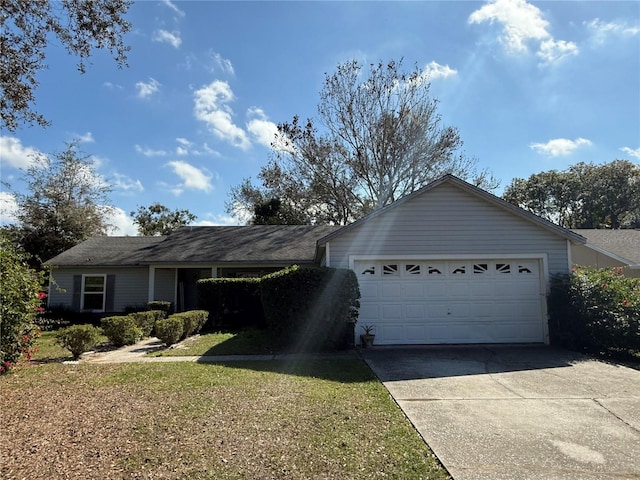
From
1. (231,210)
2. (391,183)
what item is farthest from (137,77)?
(231,210)

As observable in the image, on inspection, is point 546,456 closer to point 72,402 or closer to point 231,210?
point 72,402

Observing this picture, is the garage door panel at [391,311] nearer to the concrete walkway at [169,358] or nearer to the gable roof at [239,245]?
the concrete walkway at [169,358]

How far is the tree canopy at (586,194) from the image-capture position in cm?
3462

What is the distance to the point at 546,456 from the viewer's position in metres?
3.83

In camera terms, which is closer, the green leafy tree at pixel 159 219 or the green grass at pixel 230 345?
the green grass at pixel 230 345

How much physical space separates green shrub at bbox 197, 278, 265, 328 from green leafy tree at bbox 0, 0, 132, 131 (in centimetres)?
787

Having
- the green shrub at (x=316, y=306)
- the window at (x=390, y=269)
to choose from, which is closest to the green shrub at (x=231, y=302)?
the green shrub at (x=316, y=306)

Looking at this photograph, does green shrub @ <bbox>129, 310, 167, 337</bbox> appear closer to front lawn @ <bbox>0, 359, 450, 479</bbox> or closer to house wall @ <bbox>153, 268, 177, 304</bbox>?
front lawn @ <bbox>0, 359, 450, 479</bbox>

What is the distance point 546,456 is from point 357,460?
72.8 inches

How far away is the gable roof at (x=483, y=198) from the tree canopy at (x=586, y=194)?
31.2 m

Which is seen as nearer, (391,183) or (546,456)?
(546,456)

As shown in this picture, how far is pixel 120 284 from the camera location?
1788 centimetres

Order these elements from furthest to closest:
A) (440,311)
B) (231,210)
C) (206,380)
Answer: (231,210), (440,311), (206,380)

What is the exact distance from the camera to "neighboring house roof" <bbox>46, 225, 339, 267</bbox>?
1661cm
